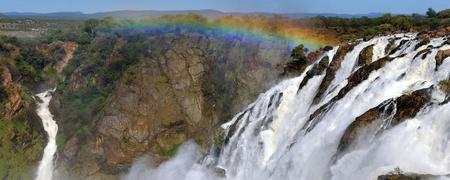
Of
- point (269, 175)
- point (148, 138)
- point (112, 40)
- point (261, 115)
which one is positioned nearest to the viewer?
point (269, 175)

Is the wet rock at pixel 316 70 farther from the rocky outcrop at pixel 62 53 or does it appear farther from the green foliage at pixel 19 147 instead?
the rocky outcrop at pixel 62 53

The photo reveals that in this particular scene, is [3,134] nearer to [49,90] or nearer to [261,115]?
[49,90]

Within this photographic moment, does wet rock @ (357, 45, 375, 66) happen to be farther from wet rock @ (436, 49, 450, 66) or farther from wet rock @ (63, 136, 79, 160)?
wet rock @ (63, 136, 79, 160)

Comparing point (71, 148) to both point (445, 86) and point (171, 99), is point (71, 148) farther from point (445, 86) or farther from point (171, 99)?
point (445, 86)

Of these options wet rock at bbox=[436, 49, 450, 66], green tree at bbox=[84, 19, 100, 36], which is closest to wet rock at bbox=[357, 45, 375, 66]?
wet rock at bbox=[436, 49, 450, 66]

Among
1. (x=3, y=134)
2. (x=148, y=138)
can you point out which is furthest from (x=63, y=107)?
(x=148, y=138)

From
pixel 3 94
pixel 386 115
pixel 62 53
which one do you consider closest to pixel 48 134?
pixel 3 94

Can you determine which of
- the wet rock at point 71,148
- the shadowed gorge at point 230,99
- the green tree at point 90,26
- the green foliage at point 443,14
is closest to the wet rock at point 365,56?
the shadowed gorge at point 230,99
